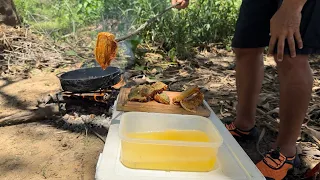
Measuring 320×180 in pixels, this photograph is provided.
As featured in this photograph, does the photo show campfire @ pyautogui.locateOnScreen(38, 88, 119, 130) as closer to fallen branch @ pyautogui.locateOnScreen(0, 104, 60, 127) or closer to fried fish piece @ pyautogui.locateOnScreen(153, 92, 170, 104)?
fallen branch @ pyautogui.locateOnScreen(0, 104, 60, 127)

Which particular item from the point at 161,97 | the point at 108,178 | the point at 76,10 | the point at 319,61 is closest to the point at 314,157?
the point at 161,97

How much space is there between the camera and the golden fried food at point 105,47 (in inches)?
101

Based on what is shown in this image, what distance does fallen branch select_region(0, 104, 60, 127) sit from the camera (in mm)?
3154

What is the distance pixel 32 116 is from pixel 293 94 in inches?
90.5

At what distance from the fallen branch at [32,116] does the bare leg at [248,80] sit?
1.71m

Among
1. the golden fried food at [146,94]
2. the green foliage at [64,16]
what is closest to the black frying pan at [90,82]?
the golden fried food at [146,94]

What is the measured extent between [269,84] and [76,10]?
→ 4357 mm

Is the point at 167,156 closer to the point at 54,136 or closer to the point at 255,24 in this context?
the point at 255,24

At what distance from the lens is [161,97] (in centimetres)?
252

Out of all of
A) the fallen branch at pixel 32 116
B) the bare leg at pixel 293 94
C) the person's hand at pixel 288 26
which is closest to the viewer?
the person's hand at pixel 288 26

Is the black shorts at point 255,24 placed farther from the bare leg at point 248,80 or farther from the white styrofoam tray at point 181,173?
the white styrofoam tray at point 181,173

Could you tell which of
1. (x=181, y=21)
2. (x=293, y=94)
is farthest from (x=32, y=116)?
(x=181, y=21)

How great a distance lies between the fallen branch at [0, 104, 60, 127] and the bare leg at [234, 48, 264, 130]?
5.59ft

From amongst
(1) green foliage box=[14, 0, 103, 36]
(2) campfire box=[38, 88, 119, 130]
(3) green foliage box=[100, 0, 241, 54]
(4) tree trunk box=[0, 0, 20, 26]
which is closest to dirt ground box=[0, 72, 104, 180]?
(2) campfire box=[38, 88, 119, 130]
